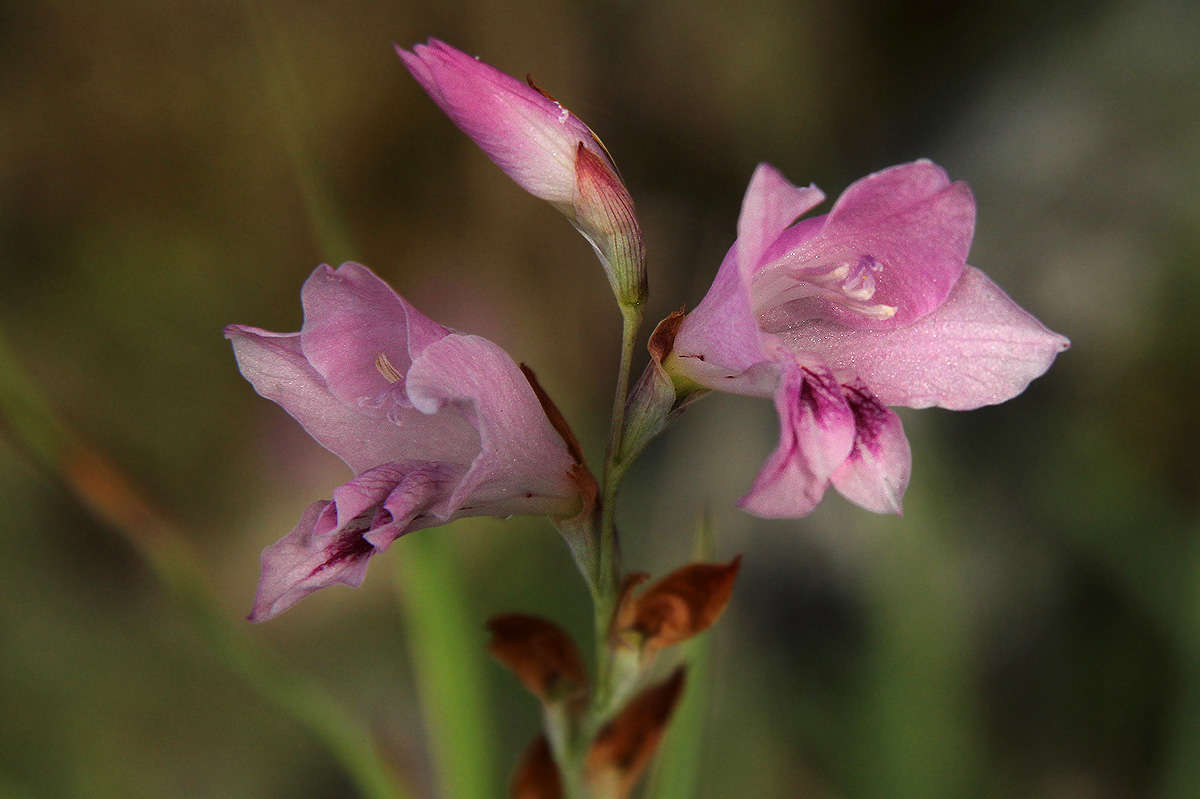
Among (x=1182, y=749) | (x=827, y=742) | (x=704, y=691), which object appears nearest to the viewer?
(x=704, y=691)

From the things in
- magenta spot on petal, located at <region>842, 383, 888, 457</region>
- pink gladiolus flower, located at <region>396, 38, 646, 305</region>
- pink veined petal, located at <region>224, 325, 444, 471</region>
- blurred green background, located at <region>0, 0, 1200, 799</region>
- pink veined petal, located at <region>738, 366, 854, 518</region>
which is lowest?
blurred green background, located at <region>0, 0, 1200, 799</region>

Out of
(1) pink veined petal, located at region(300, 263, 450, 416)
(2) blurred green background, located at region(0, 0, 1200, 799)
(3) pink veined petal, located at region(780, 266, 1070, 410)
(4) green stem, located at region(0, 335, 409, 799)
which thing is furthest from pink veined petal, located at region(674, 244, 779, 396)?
(2) blurred green background, located at region(0, 0, 1200, 799)

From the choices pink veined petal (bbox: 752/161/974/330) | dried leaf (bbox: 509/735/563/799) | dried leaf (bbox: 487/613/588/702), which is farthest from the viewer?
dried leaf (bbox: 509/735/563/799)

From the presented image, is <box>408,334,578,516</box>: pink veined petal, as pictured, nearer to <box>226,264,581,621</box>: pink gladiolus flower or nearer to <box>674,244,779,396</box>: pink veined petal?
<box>226,264,581,621</box>: pink gladiolus flower

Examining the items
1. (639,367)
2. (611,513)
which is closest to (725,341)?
(611,513)

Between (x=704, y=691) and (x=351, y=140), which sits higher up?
(x=351, y=140)

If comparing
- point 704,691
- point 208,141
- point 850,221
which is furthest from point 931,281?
point 208,141

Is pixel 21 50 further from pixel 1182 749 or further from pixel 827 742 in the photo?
pixel 1182 749

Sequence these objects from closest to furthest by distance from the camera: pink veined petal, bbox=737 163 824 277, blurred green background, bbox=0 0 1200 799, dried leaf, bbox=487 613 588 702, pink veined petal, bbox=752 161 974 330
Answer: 1. pink veined petal, bbox=737 163 824 277
2. pink veined petal, bbox=752 161 974 330
3. dried leaf, bbox=487 613 588 702
4. blurred green background, bbox=0 0 1200 799
